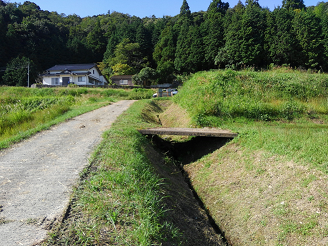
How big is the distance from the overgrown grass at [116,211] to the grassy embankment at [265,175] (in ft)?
5.98

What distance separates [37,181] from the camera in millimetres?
4012

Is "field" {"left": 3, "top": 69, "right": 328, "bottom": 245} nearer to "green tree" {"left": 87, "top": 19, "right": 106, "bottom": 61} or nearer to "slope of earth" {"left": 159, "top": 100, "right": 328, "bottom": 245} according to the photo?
"slope of earth" {"left": 159, "top": 100, "right": 328, "bottom": 245}

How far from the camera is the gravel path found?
9.16 feet

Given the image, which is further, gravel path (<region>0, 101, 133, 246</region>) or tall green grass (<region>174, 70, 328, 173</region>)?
tall green grass (<region>174, 70, 328, 173</region>)

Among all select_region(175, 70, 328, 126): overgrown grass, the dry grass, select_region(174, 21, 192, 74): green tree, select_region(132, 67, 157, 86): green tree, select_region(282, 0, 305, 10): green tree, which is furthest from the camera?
select_region(282, 0, 305, 10): green tree

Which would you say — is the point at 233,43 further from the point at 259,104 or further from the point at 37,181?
the point at 37,181

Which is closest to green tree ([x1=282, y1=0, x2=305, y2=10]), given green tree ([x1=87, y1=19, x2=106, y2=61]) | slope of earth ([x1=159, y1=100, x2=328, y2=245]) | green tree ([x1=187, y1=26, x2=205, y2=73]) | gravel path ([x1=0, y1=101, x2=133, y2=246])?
green tree ([x1=187, y1=26, x2=205, y2=73])

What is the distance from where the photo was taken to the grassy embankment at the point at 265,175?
4012 millimetres

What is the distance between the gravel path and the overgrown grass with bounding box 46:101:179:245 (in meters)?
0.24

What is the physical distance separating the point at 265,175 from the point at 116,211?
356cm

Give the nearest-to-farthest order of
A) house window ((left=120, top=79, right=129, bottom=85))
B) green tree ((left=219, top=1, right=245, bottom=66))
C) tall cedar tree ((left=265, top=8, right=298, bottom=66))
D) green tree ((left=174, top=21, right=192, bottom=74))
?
tall cedar tree ((left=265, top=8, right=298, bottom=66)), green tree ((left=219, top=1, right=245, bottom=66)), green tree ((left=174, top=21, right=192, bottom=74)), house window ((left=120, top=79, right=129, bottom=85))

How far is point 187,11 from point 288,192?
7482cm

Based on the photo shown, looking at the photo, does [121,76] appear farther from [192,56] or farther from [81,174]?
[81,174]

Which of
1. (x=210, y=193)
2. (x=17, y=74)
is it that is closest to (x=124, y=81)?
(x=17, y=74)
